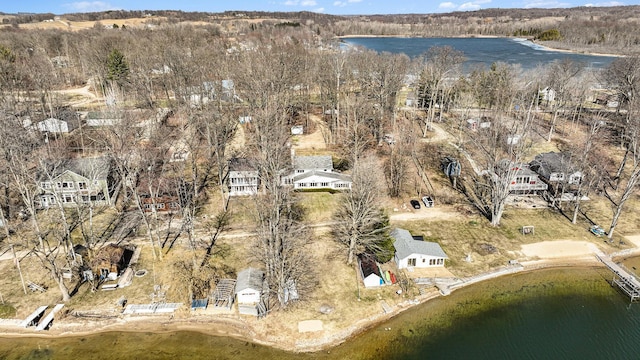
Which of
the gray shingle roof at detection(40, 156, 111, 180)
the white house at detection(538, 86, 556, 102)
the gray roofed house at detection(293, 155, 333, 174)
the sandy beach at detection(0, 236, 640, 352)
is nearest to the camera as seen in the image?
the sandy beach at detection(0, 236, 640, 352)

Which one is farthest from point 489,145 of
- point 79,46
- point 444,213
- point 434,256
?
point 79,46

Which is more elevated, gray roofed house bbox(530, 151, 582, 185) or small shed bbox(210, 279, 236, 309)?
gray roofed house bbox(530, 151, 582, 185)

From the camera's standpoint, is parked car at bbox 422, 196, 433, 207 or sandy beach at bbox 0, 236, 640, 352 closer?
sandy beach at bbox 0, 236, 640, 352

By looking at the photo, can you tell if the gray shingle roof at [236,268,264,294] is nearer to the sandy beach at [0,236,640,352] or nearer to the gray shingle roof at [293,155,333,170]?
the sandy beach at [0,236,640,352]

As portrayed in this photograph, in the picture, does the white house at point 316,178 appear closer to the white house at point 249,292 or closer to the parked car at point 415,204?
the parked car at point 415,204

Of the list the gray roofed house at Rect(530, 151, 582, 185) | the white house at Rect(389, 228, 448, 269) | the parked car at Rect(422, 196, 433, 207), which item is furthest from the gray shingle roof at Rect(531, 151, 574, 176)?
the white house at Rect(389, 228, 448, 269)

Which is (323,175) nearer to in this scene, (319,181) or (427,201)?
(319,181)

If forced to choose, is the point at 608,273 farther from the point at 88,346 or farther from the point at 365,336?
the point at 88,346
